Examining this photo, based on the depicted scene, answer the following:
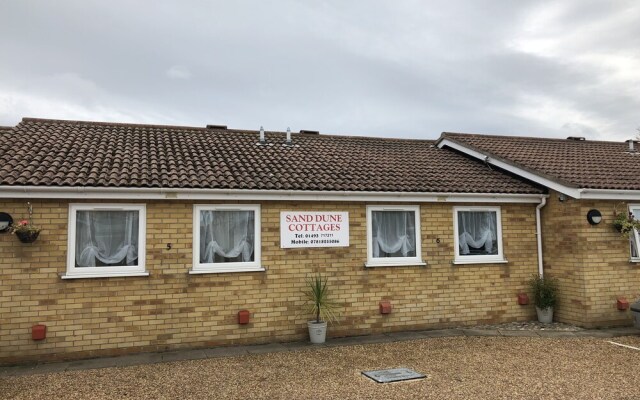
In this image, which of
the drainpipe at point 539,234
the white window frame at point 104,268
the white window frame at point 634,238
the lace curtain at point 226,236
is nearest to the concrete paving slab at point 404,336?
the lace curtain at point 226,236

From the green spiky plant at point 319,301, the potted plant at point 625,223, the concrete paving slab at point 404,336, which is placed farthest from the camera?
the potted plant at point 625,223

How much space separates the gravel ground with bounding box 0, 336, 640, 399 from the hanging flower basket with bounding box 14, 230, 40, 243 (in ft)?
6.54

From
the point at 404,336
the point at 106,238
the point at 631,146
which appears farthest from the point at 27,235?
the point at 631,146

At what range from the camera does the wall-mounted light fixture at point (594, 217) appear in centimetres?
1009

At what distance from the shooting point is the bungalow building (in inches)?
314

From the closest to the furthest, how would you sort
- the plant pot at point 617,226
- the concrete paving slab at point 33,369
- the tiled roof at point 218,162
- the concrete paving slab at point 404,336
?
the concrete paving slab at point 33,369 < the tiled roof at point 218,162 < the concrete paving slab at point 404,336 < the plant pot at point 617,226

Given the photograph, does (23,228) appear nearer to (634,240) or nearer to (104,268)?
(104,268)

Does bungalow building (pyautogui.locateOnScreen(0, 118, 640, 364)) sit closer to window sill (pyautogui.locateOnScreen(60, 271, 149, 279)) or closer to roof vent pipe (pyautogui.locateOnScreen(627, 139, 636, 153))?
window sill (pyautogui.locateOnScreen(60, 271, 149, 279))

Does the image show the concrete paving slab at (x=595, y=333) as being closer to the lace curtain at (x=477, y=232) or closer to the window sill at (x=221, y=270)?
the lace curtain at (x=477, y=232)

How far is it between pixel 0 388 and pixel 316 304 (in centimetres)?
483

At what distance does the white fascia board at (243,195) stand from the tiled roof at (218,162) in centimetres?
10

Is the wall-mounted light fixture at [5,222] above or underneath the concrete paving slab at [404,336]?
above

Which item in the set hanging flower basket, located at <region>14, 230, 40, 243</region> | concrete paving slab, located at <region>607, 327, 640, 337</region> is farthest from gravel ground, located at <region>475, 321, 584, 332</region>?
hanging flower basket, located at <region>14, 230, 40, 243</region>

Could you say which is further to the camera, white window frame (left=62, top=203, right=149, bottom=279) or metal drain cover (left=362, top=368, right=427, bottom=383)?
white window frame (left=62, top=203, right=149, bottom=279)
